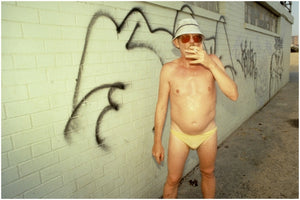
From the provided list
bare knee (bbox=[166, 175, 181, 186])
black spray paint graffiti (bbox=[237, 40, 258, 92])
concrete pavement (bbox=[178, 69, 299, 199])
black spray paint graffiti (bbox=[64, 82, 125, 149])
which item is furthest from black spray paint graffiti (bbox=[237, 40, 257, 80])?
black spray paint graffiti (bbox=[64, 82, 125, 149])

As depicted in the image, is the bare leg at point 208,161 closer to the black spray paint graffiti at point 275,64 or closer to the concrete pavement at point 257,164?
the concrete pavement at point 257,164

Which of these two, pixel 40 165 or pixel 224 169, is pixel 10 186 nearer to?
pixel 40 165

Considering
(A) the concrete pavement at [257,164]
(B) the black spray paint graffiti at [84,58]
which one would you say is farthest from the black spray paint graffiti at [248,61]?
(B) the black spray paint graffiti at [84,58]

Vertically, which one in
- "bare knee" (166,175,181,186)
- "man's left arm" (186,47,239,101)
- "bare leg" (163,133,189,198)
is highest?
"man's left arm" (186,47,239,101)

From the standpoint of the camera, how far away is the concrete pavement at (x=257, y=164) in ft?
9.74

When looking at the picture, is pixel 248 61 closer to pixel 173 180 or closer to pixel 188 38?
pixel 188 38

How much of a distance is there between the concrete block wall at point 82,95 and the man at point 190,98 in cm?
41

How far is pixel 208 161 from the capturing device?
→ 2.38m

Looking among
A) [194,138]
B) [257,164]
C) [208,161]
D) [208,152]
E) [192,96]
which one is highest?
[192,96]

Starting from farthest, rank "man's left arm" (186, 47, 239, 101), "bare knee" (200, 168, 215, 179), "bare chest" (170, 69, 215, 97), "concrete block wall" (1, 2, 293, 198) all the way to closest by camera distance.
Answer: "bare knee" (200, 168, 215, 179) < "bare chest" (170, 69, 215, 97) < "man's left arm" (186, 47, 239, 101) < "concrete block wall" (1, 2, 293, 198)

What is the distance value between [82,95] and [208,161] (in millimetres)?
1526

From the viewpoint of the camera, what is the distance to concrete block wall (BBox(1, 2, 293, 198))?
1599 mm

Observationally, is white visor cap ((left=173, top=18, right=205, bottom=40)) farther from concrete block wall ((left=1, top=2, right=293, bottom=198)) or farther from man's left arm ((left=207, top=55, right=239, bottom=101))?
concrete block wall ((left=1, top=2, right=293, bottom=198))

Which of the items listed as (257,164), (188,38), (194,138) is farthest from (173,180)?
(257,164)
